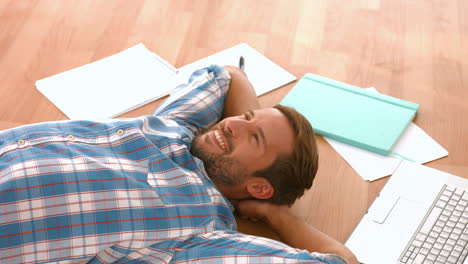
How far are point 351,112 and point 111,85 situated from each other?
687 millimetres

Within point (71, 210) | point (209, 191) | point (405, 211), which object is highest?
point (71, 210)

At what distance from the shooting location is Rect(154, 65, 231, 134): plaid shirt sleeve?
1558 mm

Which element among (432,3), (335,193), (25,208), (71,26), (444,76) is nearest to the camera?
(25,208)

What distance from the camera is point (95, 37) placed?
77.4 inches

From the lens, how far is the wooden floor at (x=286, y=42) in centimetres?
171

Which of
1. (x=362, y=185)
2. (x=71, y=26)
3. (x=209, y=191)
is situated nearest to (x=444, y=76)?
(x=362, y=185)

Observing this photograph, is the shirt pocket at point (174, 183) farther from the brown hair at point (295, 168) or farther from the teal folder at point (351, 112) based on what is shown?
the teal folder at point (351, 112)

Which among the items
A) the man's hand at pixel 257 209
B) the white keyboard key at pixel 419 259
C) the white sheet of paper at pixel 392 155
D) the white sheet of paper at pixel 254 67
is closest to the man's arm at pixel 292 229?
the man's hand at pixel 257 209

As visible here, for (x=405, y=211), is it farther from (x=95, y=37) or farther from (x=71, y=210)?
(x=95, y=37)

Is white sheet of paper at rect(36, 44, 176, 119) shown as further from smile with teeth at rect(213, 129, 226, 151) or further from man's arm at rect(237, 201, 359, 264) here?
man's arm at rect(237, 201, 359, 264)

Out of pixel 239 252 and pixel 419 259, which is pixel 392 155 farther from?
pixel 239 252

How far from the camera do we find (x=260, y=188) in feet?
4.57

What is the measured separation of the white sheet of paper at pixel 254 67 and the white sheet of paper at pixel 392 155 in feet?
0.92

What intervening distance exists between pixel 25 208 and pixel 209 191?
1.28ft
